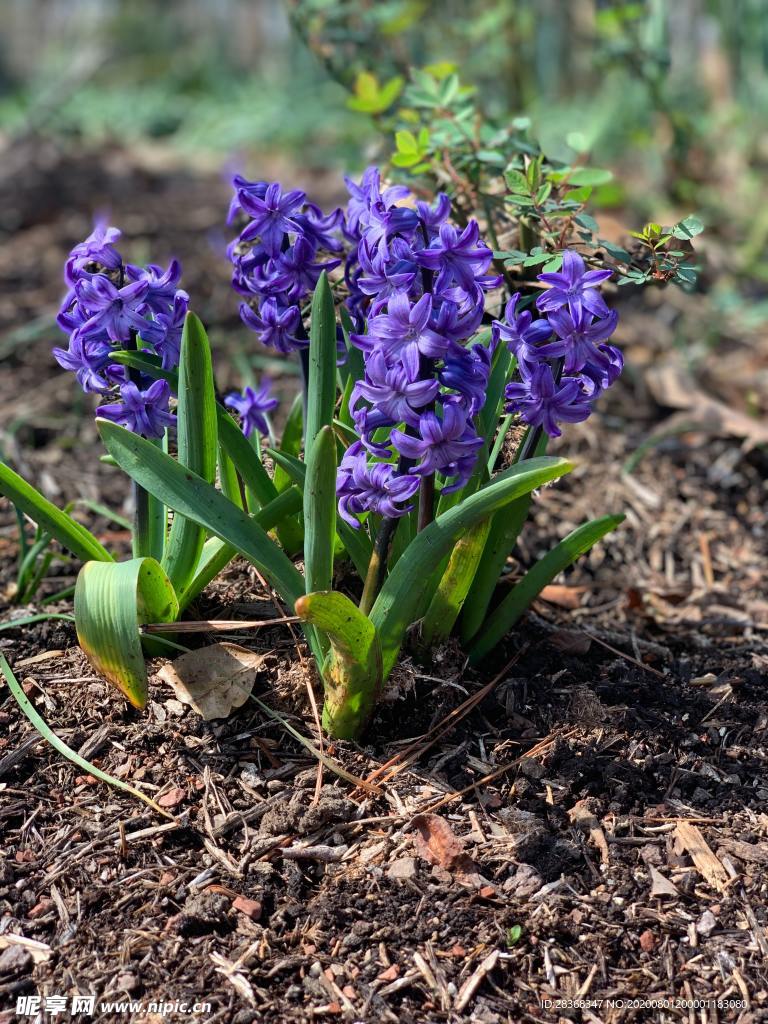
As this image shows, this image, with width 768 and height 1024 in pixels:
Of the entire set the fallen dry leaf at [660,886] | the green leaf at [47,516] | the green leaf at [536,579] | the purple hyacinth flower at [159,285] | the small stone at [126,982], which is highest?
the purple hyacinth flower at [159,285]

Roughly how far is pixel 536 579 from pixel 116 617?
0.84m

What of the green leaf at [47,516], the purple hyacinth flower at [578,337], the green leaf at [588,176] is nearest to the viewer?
the purple hyacinth flower at [578,337]

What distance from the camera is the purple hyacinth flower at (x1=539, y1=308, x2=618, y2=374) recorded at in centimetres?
159

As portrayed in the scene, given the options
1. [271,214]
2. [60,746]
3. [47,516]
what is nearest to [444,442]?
[271,214]

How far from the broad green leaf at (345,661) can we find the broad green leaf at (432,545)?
0.06 m

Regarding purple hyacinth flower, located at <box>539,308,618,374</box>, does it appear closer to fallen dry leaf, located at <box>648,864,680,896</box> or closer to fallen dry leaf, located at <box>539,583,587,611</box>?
fallen dry leaf, located at <box>648,864,680,896</box>

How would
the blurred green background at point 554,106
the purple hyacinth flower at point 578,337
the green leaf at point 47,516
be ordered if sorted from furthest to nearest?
the blurred green background at point 554,106 < the green leaf at point 47,516 < the purple hyacinth flower at point 578,337

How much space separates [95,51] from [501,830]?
10760 mm

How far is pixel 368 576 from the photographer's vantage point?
183 cm

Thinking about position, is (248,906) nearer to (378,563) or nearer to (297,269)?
(378,563)

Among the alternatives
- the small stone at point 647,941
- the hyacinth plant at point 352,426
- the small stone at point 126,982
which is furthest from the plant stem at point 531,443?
the small stone at point 126,982

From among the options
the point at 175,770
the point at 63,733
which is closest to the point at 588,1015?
the point at 175,770

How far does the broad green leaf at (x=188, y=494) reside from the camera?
1735mm

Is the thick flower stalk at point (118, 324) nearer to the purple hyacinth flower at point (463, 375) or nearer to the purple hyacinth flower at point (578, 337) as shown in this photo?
the purple hyacinth flower at point (463, 375)
